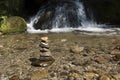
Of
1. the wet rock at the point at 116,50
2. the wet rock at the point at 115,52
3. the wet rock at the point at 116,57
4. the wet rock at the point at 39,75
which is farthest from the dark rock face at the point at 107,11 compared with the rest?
the wet rock at the point at 39,75

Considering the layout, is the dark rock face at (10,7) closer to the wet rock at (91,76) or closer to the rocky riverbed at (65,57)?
the rocky riverbed at (65,57)

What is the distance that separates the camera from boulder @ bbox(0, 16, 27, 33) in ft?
37.3

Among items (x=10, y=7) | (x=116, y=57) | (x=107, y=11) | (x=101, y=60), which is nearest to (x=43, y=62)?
(x=101, y=60)

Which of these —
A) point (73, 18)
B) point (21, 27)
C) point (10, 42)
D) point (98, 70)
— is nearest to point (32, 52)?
point (10, 42)

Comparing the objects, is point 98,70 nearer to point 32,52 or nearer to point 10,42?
point 32,52

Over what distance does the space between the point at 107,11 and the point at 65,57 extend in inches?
233

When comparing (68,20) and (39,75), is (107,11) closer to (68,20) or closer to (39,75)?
(68,20)

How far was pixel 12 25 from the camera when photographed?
11.5 m

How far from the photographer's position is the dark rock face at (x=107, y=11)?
42.5 feet

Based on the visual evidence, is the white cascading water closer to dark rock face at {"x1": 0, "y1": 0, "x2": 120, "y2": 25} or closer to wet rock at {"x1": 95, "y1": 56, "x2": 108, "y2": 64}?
dark rock face at {"x1": 0, "y1": 0, "x2": 120, "y2": 25}

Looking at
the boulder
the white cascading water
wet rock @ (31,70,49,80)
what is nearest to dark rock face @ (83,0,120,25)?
the white cascading water

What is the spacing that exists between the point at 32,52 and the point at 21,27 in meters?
3.40

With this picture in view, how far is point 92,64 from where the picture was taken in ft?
24.1

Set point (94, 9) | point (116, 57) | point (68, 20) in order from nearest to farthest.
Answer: point (116, 57), point (68, 20), point (94, 9)
